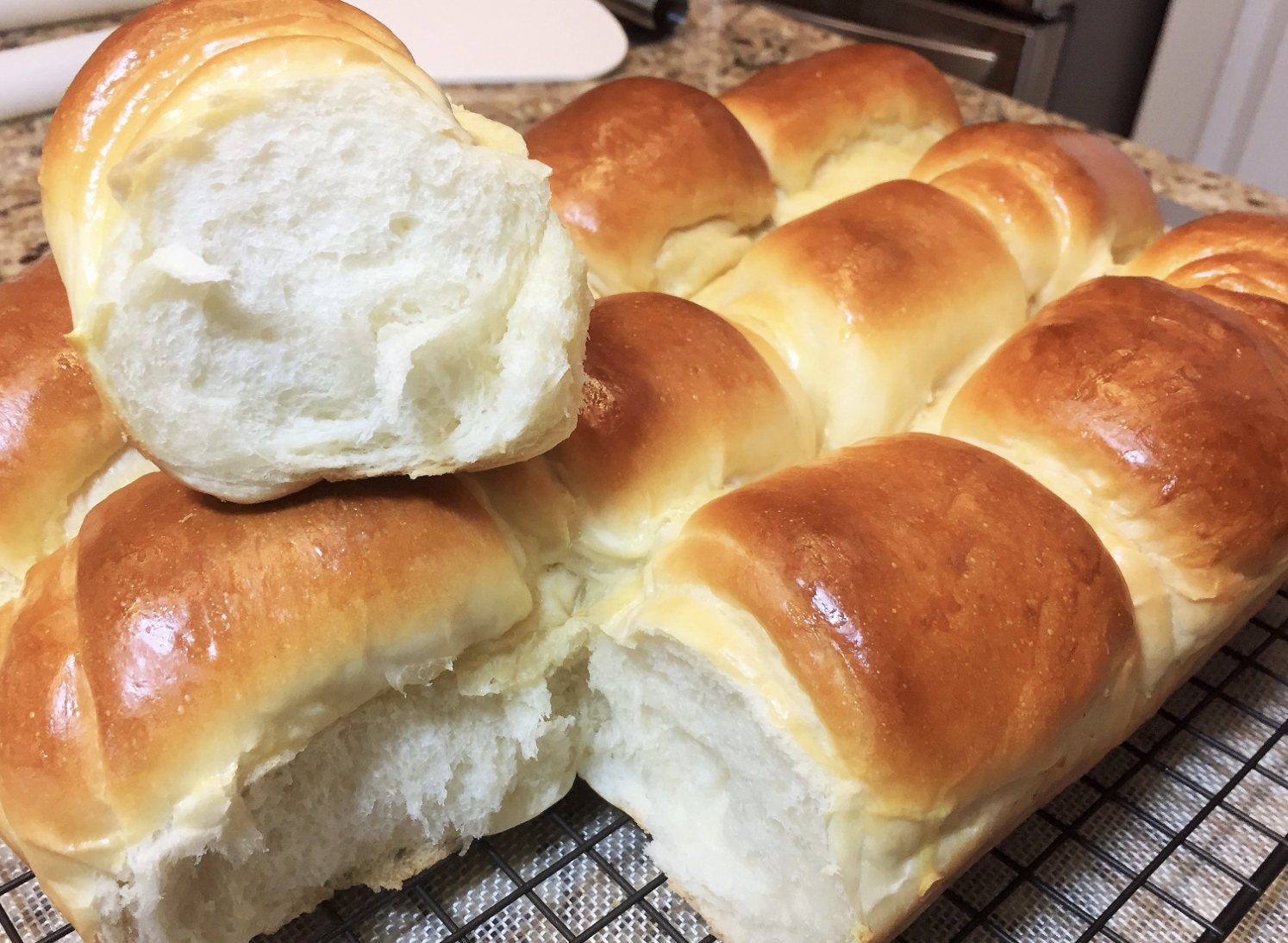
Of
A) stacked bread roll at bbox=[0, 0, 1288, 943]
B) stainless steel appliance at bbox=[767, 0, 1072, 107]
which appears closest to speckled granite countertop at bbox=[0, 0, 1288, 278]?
stainless steel appliance at bbox=[767, 0, 1072, 107]

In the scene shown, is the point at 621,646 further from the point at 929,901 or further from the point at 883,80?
the point at 883,80

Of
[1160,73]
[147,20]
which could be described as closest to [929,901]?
[147,20]

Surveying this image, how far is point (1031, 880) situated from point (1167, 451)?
567 mm

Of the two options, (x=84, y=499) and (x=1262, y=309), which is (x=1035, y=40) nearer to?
(x=1262, y=309)

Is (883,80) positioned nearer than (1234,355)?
No

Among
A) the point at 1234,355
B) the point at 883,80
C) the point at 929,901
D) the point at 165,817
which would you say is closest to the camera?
the point at 165,817

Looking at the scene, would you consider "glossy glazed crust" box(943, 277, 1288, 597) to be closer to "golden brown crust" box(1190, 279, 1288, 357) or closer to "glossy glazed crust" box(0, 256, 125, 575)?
"golden brown crust" box(1190, 279, 1288, 357)

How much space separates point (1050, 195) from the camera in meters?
1.76

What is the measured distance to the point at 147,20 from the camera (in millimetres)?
976

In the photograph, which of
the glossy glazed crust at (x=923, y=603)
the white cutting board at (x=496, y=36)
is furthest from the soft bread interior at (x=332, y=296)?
the white cutting board at (x=496, y=36)

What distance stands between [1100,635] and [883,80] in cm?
132

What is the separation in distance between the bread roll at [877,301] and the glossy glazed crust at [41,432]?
882 millimetres

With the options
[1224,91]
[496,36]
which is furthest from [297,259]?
[1224,91]

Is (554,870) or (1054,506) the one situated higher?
(1054,506)
